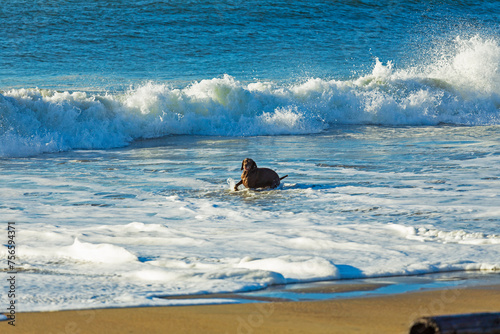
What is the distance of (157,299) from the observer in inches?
164

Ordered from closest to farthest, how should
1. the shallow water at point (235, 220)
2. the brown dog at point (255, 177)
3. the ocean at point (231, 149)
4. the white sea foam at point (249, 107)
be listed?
the shallow water at point (235, 220) → the ocean at point (231, 149) → the brown dog at point (255, 177) → the white sea foam at point (249, 107)

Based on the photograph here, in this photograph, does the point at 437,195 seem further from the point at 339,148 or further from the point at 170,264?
the point at 339,148

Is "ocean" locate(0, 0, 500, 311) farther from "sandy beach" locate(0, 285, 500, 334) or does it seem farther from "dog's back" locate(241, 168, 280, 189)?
"sandy beach" locate(0, 285, 500, 334)

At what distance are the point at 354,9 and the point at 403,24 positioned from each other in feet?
8.37

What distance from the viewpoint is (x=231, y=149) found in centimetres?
1308

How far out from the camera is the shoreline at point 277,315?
3.59 meters

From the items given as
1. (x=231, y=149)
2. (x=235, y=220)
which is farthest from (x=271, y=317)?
(x=231, y=149)

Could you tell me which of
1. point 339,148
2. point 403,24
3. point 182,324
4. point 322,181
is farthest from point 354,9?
point 182,324

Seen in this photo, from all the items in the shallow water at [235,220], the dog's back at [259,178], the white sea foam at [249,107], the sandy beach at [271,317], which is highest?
the white sea foam at [249,107]

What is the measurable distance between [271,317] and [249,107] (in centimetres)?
1427

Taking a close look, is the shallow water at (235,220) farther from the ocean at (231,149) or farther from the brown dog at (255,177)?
the brown dog at (255,177)

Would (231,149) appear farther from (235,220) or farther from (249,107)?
(235,220)

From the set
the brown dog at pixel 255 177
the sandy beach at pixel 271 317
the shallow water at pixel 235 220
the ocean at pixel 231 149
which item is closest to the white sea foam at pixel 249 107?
the ocean at pixel 231 149

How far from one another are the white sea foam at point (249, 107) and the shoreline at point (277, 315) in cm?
960
